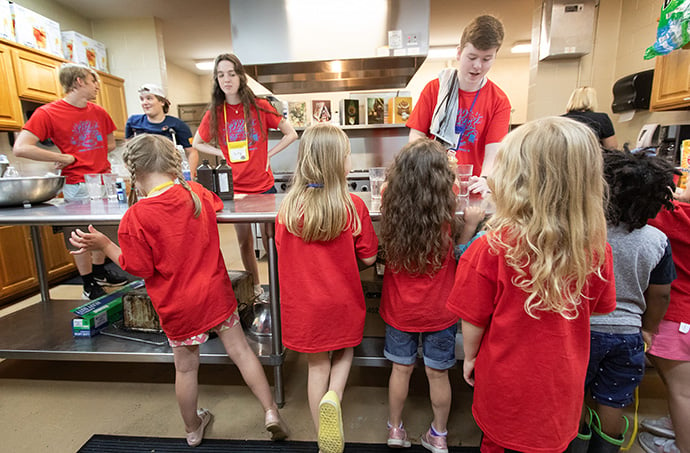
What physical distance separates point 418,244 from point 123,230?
106 cm

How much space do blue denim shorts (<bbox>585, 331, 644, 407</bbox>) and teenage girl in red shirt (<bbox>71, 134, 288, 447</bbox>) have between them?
1228 millimetres

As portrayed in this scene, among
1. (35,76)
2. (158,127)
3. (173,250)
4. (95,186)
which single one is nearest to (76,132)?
(158,127)

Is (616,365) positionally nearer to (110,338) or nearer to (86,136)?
(110,338)

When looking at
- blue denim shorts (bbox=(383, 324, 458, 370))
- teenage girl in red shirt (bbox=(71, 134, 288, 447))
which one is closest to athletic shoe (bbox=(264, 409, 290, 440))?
teenage girl in red shirt (bbox=(71, 134, 288, 447))

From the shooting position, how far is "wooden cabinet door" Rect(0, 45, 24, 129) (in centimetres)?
311

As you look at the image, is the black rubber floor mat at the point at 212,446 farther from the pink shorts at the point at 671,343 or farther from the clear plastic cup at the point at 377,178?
the clear plastic cup at the point at 377,178

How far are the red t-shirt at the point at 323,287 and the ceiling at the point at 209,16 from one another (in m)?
4.27

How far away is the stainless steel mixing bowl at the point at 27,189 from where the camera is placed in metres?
1.81

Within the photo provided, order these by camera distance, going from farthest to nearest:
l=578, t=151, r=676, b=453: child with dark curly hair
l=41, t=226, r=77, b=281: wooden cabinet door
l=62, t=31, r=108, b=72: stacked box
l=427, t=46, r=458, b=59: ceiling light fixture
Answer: l=427, t=46, r=458, b=59: ceiling light fixture → l=62, t=31, r=108, b=72: stacked box → l=41, t=226, r=77, b=281: wooden cabinet door → l=578, t=151, r=676, b=453: child with dark curly hair

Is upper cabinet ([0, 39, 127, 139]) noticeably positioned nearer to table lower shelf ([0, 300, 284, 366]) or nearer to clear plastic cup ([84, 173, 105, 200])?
clear plastic cup ([84, 173, 105, 200])

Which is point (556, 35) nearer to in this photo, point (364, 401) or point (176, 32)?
point (364, 401)

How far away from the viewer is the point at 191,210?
1.40m

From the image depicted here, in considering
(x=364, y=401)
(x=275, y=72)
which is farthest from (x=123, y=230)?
(x=275, y=72)

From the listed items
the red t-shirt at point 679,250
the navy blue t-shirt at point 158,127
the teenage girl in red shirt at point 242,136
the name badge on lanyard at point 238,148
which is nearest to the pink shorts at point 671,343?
the red t-shirt at point 679,250
